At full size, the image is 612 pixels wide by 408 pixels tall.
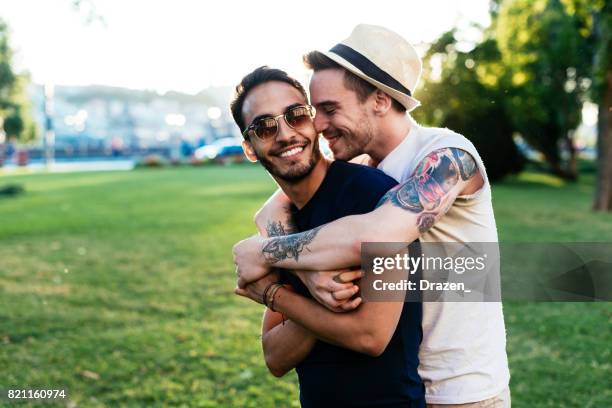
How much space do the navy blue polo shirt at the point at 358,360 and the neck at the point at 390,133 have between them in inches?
13.4

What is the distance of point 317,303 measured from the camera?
2312 mm

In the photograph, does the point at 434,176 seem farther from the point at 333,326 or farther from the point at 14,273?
the point at 14,273

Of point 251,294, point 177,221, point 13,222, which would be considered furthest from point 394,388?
point 13,222

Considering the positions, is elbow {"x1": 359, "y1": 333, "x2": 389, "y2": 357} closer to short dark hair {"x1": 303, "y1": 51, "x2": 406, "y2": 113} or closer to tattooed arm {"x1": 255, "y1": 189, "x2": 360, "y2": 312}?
tattooed arm {"x1": 255, "y1": 189, "x2": 360, "y2": 312}

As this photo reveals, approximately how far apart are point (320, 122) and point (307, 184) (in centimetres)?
37

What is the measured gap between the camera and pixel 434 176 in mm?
2348

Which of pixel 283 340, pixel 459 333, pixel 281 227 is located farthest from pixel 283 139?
pixel 459 333

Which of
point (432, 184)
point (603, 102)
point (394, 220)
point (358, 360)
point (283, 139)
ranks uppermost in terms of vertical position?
point (603, 102)

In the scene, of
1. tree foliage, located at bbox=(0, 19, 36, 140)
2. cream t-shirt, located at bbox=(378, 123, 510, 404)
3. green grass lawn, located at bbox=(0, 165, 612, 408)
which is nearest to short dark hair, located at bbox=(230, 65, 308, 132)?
cream t-shirt, located at bbox=(378, 123, 510, 404)

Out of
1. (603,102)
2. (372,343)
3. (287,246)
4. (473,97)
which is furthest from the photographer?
(473,97)

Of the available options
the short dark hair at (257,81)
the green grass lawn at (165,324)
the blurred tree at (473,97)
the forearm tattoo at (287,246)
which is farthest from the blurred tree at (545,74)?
the forearm tattoo at (287,246)

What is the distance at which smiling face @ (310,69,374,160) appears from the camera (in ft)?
8.96

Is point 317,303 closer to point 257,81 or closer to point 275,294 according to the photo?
point 275,294

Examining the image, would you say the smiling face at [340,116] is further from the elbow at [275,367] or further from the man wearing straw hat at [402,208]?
the elbow at [275,367]
